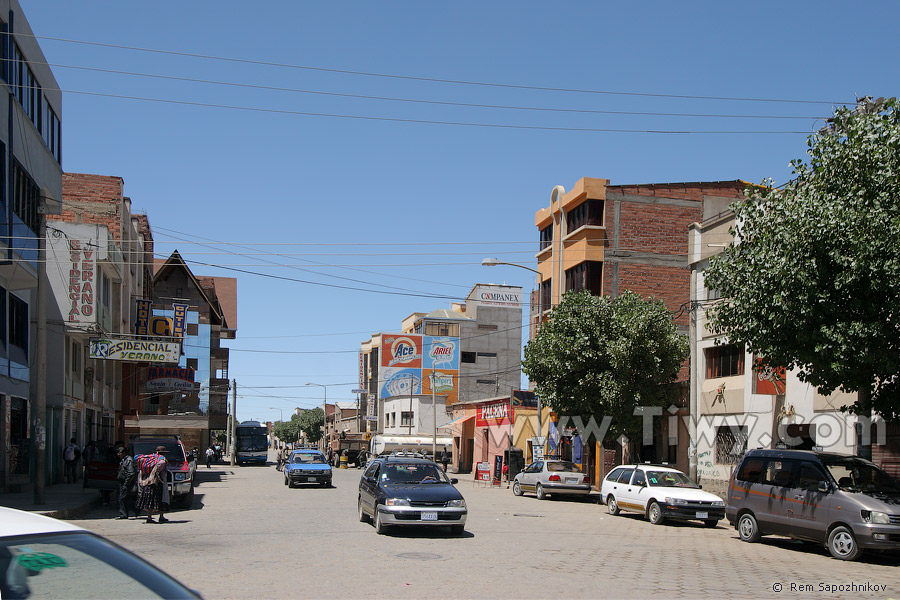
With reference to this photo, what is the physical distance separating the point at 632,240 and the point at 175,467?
927 inches

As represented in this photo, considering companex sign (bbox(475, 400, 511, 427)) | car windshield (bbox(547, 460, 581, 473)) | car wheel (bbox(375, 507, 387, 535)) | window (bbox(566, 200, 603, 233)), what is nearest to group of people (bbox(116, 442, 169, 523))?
car wheel (bbox(375, 507, 387, 535))

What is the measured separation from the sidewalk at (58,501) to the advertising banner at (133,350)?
692 centimetres

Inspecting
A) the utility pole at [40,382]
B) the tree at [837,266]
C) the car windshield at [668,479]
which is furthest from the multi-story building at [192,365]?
the tree at [837,266]

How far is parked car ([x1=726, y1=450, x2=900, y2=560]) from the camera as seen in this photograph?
14.4 m

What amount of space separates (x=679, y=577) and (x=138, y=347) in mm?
29644

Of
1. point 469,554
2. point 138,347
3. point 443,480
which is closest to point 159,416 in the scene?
point 138,347

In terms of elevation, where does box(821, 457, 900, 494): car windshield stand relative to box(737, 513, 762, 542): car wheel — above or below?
above

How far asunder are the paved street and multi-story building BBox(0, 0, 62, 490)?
738 centimetres

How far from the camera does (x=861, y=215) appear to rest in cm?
1472

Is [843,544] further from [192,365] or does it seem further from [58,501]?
[192,365]

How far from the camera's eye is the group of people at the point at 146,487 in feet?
63.7

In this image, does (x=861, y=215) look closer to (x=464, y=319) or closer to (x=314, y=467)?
(x=314, y=467)

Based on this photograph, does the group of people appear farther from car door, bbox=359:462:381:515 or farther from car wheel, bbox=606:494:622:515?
car wheel, bbox=606:494:622:515

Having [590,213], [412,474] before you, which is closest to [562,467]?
[590,213]
